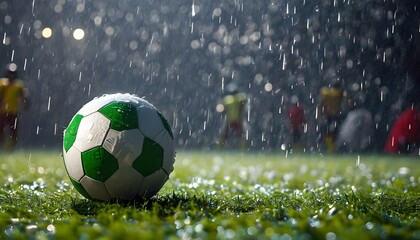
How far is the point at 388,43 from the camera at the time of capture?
733 inches

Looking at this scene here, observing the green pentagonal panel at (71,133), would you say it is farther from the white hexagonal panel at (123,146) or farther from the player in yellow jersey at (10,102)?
the player in yellow jersey at (10,102)

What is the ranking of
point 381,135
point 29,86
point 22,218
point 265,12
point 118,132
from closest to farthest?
point 22,218
point 118,132
point 381,135
point 29,86
point 265,12

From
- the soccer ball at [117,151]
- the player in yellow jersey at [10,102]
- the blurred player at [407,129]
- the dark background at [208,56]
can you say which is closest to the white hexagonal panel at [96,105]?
the soccer ball at [117,151]

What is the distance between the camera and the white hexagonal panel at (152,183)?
389 centimetres

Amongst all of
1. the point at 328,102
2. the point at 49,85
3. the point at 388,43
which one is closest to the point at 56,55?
the point at 49,85

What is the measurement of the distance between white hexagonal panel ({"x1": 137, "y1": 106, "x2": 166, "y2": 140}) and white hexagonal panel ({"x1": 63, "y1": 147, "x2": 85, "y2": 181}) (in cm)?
52

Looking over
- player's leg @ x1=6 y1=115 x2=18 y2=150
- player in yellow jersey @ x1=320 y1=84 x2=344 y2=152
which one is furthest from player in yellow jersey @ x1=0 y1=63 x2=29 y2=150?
player in yellow jersey @ x1=320 y1=84 x2=344 y2=152

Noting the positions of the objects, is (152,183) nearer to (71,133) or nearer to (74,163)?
(74,163)

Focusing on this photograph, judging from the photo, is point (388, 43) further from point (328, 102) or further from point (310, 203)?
point (310, 203)

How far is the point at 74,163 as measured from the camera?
3900 mm

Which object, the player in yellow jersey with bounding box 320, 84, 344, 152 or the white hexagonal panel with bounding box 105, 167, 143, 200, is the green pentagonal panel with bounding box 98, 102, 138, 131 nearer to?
the white hexagonal panel with bounding box 105, 167, 143, 200

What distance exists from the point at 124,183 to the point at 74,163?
44cm

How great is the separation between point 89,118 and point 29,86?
61.1 feet

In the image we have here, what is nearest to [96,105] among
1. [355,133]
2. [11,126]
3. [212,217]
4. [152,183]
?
[152,183]
